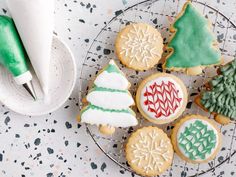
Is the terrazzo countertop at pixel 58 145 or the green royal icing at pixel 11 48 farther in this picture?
the terrazzo countertop at pixel 58 145

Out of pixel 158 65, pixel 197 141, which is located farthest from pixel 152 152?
pixel 158 65

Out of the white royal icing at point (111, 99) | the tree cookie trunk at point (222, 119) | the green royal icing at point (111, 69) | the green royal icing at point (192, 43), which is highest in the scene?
the green royal icing at point (192, 43)

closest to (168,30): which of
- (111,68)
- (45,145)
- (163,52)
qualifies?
(163,52)

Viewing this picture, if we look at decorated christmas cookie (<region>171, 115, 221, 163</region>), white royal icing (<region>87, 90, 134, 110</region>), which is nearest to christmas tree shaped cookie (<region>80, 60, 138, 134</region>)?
white royal icing (<region>87, 90, 134, 110</region>)

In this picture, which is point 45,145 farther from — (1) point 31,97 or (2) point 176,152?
(2) point 176,152

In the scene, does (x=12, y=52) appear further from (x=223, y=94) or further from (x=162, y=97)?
(x=223, y=94)

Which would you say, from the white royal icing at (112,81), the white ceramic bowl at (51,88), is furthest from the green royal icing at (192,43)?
the white ceramic bowl at (51,88)

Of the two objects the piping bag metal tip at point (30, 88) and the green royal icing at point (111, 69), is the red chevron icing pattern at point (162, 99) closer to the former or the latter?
the green royal icing at point (111, 69)
